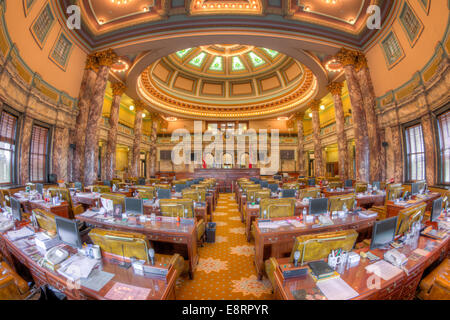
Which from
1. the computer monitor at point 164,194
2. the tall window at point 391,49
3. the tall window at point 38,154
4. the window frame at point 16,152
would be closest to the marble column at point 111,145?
the tall window at point 38,154

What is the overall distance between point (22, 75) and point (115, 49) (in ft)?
17.4

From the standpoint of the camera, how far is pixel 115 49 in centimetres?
1106

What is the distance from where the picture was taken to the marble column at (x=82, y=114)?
9.99 metres

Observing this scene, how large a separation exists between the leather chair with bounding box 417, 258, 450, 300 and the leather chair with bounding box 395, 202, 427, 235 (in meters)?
0.56

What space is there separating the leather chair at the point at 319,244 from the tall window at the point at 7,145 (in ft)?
34.9

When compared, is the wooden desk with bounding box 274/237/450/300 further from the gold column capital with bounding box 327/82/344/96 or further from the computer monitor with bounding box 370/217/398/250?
the gold column capital with bounding box 327/82/344/96

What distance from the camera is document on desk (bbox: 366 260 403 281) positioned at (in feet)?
6.51

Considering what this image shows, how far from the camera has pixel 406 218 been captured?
2840 millimetres

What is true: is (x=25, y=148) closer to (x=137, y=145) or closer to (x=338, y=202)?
(x=137, y=145)

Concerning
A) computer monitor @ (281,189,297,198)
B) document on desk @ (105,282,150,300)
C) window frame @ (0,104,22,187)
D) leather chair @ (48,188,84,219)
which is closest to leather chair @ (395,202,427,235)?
computer monitor @ (281,189,297,198)

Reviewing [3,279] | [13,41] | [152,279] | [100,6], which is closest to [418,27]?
[152,279]

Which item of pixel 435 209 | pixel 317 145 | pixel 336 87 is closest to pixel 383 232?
pixel 435 209

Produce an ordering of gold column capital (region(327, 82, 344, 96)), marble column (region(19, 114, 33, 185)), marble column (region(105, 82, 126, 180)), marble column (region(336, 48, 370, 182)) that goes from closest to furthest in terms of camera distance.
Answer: marble column (region(19, 114, 33, 185)) → marble column (region(336, 48, 370, 182)) → marble column (region(105, 82, 126, 180)) → gold column capital (region(327, 82, 344, 96))

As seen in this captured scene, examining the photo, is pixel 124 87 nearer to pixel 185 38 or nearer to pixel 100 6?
pixel 100 6
